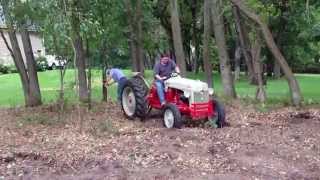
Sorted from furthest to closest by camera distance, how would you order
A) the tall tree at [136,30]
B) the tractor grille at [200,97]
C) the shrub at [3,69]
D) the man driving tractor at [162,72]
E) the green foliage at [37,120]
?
the shrub at [3,69] → the tall tree at [136,30] → the man driving tractor at [162,72] → the green foliage at [37,120] → the tractor grille at [200,97]

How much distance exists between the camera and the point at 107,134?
9.72m

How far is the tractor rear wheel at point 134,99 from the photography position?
451 inches

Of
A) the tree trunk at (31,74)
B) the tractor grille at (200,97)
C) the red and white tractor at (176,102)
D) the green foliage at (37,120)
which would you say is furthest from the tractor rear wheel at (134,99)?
the tree trunk at (31,74)

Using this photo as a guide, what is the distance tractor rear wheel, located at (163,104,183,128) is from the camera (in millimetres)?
10414

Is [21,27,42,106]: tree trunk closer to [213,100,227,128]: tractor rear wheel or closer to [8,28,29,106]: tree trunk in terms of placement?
[8,28,29,106]: tree trunk

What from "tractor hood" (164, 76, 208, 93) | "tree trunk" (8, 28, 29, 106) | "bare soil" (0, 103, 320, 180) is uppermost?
"tree trunk" (8, 28, 29, 106)

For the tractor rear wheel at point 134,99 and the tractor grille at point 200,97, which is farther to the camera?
the tractor rear wheel at point 134,99

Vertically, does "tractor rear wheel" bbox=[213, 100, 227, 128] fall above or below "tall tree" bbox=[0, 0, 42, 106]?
below

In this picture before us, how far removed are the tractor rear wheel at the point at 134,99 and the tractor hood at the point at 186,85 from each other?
592mm

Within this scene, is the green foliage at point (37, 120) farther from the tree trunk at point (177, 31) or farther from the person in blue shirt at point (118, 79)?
the tree trunk at point (177, 31)

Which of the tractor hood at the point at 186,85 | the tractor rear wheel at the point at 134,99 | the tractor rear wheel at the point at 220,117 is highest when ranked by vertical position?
the tractor hood at the point at 186,85

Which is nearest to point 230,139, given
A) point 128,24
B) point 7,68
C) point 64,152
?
point 64,152

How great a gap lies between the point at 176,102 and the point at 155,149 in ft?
9.83

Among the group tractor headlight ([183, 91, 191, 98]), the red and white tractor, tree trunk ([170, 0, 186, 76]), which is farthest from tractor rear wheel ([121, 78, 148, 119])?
tree trunk ([170, 0, 186, 76])
